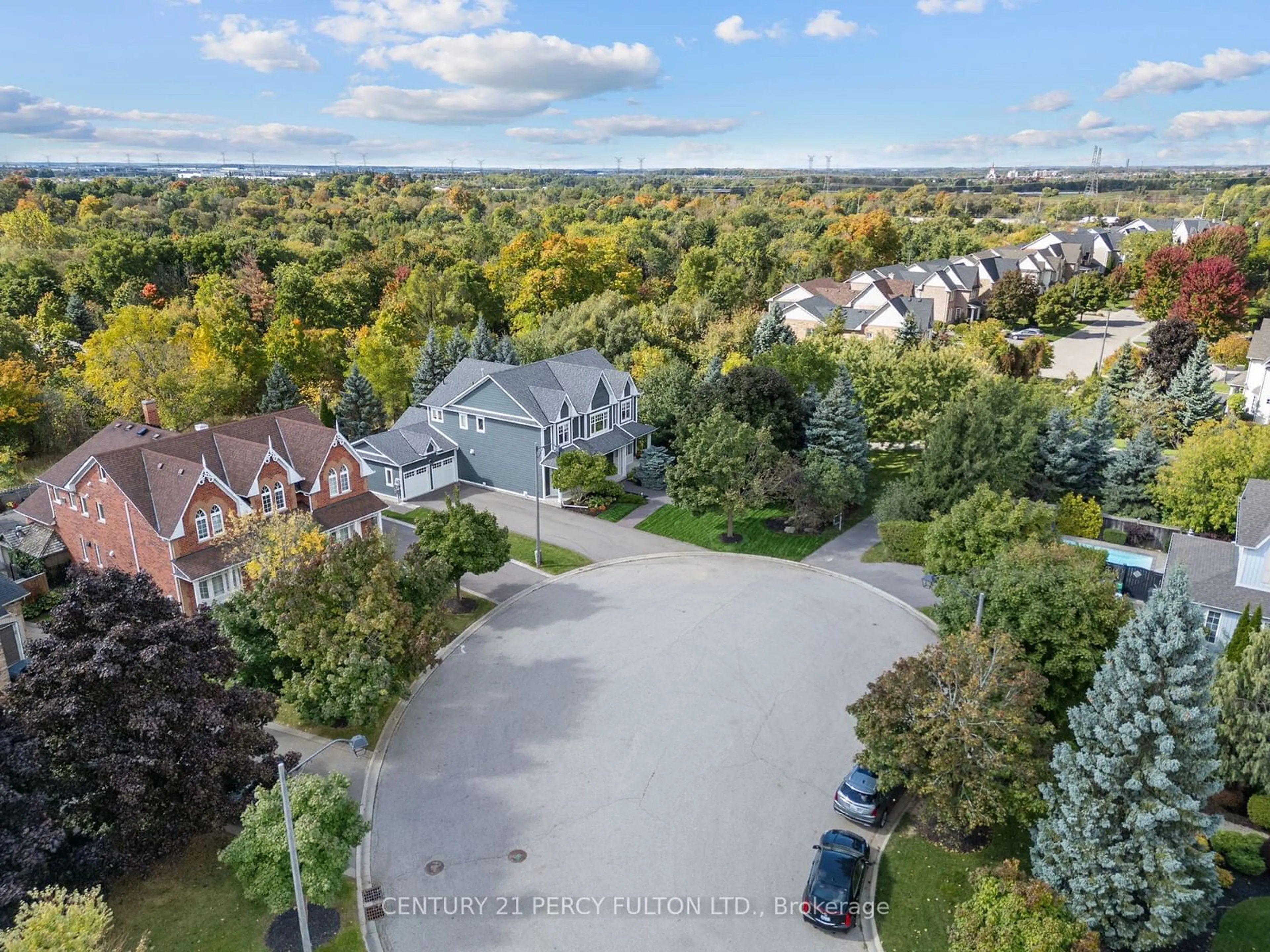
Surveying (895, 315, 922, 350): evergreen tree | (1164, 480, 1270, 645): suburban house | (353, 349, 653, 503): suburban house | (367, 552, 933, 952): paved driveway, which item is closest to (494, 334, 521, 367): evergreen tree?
(353, 349, 653, 503): suburban house

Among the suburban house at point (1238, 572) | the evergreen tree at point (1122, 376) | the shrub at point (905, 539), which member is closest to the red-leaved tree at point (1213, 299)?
the evergreen tree at point (1122, 376)

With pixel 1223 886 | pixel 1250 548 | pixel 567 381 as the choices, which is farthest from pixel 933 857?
pixel 567 381

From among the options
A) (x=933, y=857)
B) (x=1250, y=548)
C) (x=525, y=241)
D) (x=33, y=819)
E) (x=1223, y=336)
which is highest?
(x=525, y=241)

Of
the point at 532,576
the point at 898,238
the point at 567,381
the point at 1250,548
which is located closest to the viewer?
the point at 1250,548

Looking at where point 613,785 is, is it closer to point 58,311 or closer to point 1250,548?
point 1250,548

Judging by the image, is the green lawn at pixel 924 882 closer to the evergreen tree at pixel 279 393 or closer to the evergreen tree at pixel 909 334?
the evergreen tree at pixel 909 334

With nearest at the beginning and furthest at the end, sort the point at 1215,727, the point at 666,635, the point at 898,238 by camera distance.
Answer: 1. the point at 1215,727
2. the point at 666,635
3. the point at 898,238

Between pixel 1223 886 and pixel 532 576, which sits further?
pixel 532 576

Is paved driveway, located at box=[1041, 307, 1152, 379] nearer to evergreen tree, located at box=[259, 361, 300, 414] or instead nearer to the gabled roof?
the gabled roof
